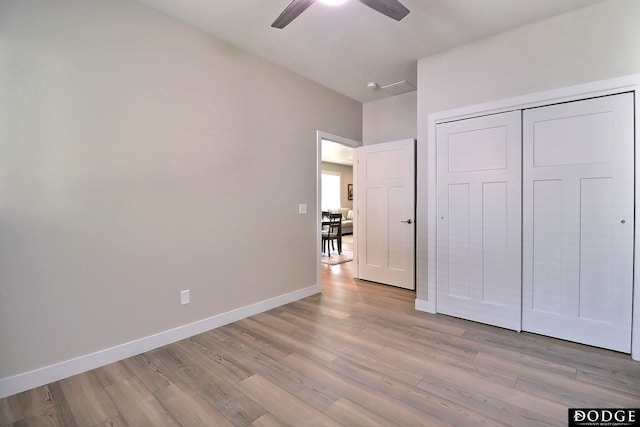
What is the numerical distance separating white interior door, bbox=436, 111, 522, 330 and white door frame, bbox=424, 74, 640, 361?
0.19 feet

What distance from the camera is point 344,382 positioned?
1.91 meters

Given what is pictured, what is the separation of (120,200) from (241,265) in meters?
1.23

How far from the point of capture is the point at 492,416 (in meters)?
1.60

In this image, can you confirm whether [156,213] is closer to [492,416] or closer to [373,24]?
[373,24]

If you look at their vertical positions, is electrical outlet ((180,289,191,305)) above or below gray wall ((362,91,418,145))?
below

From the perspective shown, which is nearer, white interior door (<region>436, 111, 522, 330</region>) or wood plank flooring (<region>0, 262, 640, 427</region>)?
wood plank flooring (<region>0, 262, 640, 427</region>)

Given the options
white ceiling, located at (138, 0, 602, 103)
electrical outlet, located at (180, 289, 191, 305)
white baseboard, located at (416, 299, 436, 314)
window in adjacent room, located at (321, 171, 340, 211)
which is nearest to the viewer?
white ceiling, located at (138, 0, 602, 103)

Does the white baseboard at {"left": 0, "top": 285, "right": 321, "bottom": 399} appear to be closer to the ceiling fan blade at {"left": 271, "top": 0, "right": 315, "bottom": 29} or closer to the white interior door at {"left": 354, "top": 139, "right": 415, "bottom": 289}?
the white interior door at {"left": 354, "top": 139, "right": 415, "bottom": 289}

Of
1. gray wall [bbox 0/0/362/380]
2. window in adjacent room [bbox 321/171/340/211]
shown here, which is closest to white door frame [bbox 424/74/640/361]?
gray wall [bbox 0/0/362/380]

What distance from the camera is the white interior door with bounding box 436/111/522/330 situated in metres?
2.70

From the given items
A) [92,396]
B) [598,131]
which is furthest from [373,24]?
[92,396]

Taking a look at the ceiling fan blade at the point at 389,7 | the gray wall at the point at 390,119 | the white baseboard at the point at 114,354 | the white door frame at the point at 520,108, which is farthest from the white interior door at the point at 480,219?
the white baseboard at the point at 114,354

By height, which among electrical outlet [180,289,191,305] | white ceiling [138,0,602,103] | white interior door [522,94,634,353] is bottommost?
electrical outlet [180,289,191,305]

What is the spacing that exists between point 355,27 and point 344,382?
9.23ft
